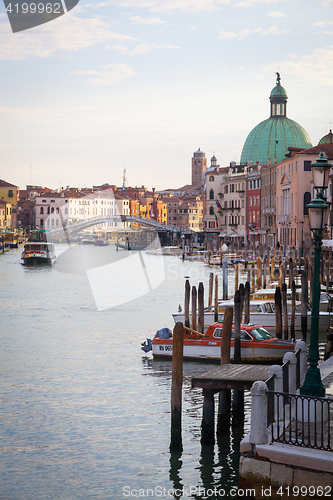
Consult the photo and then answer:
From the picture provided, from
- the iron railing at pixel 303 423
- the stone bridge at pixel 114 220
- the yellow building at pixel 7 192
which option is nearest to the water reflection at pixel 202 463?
the iron railing at pixel 303 423

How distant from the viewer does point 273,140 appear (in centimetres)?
6944

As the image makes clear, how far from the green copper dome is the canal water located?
49628 mm

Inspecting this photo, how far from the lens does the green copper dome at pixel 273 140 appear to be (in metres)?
68.8

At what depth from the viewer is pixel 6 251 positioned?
72.1 meters

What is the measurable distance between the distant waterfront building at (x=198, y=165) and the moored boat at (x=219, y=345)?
140668mm

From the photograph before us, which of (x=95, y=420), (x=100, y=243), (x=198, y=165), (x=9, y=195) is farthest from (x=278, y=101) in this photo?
(x=198, y=165)

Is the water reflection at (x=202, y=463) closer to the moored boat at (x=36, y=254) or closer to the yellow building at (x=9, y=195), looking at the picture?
the moored boat at (x=36, y=254)

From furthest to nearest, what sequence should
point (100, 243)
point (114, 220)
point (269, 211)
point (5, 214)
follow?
point (100, 243), point (5, 214), point (114, 220), point (269, 211)

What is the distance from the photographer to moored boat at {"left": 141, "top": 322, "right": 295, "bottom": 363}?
13656 mm

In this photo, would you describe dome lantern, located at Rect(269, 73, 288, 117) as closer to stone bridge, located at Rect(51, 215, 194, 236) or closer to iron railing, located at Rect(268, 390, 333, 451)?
stone bridge, located at Rect(51, 215, 194, 236)

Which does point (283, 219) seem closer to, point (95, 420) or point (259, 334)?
point (259, 334)

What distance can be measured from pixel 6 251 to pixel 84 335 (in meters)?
55.3

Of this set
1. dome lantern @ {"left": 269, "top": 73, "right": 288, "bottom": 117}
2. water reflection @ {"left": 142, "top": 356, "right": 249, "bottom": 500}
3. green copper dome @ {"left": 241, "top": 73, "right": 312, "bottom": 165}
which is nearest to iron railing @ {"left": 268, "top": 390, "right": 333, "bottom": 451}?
water reflection @ {"left": 142, "top": 356, "right": 249, "bottom": 500}

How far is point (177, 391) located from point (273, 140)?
206ft
